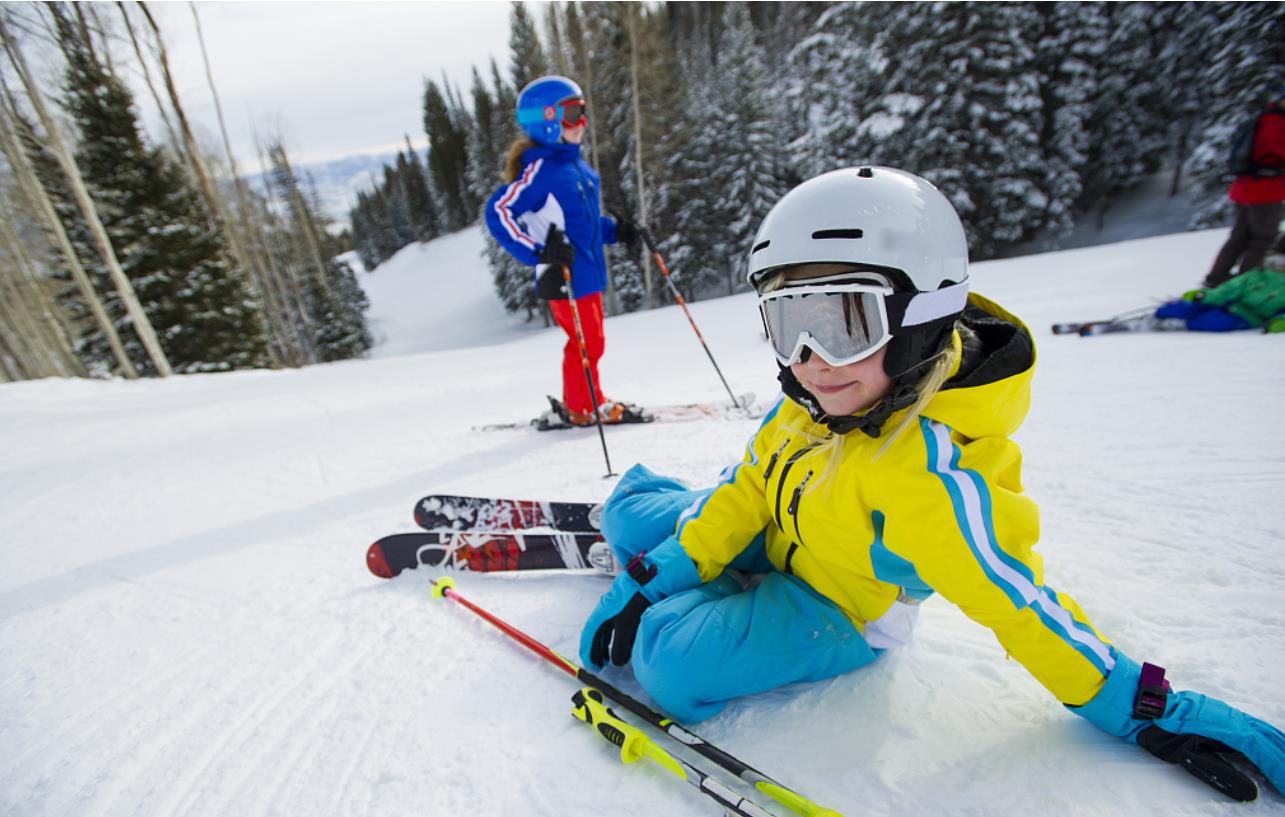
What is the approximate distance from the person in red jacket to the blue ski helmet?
646 centimetres

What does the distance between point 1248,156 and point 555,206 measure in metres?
6.71

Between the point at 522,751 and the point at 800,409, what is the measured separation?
4.33 ft

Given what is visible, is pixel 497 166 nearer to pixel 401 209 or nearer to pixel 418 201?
pixel 418 201

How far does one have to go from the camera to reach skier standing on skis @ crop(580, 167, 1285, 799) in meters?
1.24

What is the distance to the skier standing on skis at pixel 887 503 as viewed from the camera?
1239mm

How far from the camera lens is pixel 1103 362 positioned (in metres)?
4.25

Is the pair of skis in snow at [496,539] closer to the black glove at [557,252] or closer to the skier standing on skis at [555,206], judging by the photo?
the skier standing on skis at [555,206]

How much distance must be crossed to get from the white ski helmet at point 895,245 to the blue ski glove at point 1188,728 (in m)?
0.89

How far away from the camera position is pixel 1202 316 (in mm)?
4621

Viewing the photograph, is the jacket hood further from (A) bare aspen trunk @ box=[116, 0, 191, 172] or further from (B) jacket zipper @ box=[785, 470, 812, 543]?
(A) bare aspen trunk @ box=[116, 0, 191, 172]

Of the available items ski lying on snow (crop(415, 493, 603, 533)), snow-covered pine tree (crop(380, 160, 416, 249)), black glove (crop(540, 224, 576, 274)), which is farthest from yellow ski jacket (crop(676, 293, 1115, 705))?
snow-covered pine tree (crop(380, 160, 416, 249))

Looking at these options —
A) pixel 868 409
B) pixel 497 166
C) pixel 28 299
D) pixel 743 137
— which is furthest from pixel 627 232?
pixel 497 166

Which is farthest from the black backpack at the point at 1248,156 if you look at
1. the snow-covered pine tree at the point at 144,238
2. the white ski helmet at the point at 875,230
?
the snow-covered pine tree at the point at 144,238

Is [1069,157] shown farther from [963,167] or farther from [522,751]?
[522,751]
